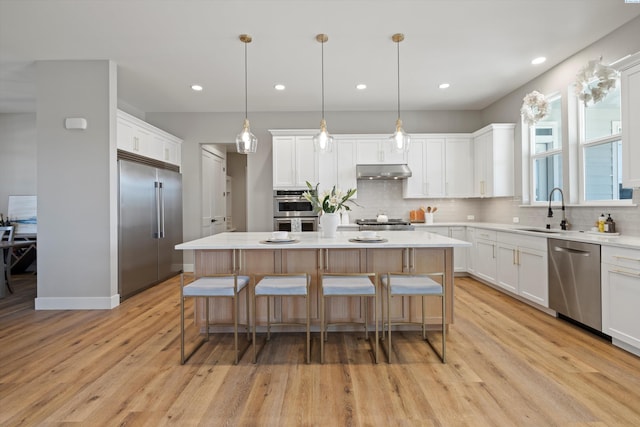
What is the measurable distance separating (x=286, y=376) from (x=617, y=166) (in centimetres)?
388

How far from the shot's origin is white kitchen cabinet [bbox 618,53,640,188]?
2580mm

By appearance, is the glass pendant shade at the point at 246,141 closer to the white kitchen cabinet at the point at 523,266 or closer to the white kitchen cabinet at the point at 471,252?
the white kitchen cabinet at the point at 523,266

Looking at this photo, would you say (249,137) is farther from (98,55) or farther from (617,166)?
(617,166)

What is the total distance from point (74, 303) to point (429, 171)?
5.40m

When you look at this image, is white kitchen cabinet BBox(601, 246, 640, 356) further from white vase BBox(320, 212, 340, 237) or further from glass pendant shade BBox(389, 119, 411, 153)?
white vase BBox(320, 212, 340, 237)

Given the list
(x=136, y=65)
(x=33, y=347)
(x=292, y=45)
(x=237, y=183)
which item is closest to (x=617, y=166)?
(x=292, y=45)

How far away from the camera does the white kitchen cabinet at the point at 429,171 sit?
5.57m

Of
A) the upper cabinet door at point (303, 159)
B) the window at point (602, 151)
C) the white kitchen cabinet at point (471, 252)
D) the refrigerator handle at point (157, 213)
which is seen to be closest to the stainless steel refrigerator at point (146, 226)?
the refrigerator handle at point (157, 213)

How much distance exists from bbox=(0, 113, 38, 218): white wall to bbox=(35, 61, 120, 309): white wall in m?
2.93

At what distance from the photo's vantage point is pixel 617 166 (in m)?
3.38

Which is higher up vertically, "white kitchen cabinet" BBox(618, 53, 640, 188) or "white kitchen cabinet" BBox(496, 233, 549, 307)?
"white kitchen cabinet" BBox(618, 53, 640, 188)

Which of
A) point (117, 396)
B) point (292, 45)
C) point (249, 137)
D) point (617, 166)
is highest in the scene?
point (292, 45)

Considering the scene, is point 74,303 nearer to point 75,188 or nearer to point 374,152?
Answer: point 75,188

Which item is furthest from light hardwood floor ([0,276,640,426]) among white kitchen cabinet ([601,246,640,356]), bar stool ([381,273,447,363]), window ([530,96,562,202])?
window ([530,96,562,202])
